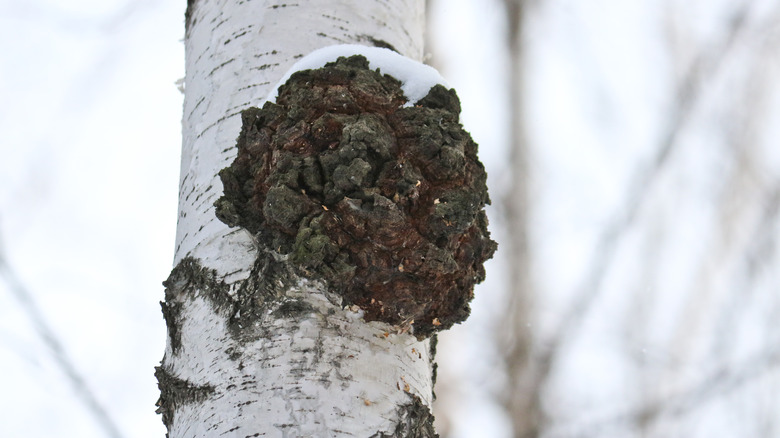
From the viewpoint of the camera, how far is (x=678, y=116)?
309 cm

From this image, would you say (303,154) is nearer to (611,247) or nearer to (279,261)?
(279,261)

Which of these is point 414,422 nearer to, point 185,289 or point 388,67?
point 185,289

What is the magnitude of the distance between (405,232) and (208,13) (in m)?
0.77

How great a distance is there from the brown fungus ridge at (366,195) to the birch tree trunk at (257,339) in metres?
0.05

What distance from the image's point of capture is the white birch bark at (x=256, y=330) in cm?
90

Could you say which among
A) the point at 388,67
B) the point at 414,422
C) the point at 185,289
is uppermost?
the point at 388,67

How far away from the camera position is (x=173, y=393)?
3.31 ft

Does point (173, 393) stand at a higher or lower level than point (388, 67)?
lower

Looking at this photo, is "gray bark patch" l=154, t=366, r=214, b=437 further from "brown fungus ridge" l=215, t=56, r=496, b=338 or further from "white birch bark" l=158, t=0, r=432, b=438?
"brown fungus ridge" l=215, t=56, r=496, b=338

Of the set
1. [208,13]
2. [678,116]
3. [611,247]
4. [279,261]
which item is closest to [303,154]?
[279,261]

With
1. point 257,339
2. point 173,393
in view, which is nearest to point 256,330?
point 257,339

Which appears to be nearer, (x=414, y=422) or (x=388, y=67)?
(x=414, y=422)

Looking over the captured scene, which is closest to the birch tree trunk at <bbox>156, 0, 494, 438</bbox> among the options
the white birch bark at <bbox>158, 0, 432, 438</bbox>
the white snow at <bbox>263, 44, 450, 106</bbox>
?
the white birch bark at <bbox>158, 0, 432, 438</bbox>

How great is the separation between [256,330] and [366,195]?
234 mm
